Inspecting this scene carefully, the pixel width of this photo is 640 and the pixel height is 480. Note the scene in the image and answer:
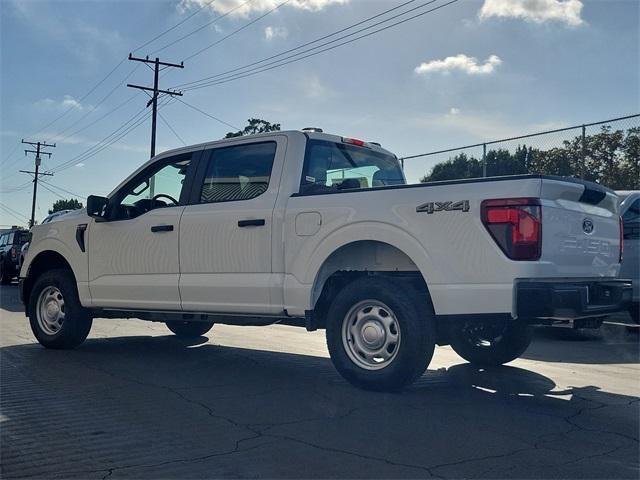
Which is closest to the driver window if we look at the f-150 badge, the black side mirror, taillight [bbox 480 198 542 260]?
the black side mirror

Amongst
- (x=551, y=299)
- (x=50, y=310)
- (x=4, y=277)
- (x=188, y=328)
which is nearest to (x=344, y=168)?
(x=551, y=299)

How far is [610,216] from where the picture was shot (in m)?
5.43

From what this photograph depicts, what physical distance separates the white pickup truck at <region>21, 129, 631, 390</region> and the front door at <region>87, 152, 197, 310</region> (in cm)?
2

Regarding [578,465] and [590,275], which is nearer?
[578,465]

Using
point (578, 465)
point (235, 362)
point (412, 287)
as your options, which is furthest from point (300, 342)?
point (578, 465)

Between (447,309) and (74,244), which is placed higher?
(74,244)

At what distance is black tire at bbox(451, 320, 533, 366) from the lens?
20.0 feet

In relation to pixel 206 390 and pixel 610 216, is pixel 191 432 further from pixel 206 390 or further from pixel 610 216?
pixel 610 216

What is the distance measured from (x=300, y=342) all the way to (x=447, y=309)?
13.4 ft

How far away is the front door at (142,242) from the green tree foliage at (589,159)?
8729mm

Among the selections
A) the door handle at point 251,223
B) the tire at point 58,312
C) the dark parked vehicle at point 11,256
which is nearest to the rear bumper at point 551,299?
the door handle at point 251,223

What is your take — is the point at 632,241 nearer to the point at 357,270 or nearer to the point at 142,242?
the point at 357,270

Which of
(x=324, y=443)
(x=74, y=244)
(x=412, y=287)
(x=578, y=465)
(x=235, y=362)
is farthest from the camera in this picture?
(x=74, y=244)

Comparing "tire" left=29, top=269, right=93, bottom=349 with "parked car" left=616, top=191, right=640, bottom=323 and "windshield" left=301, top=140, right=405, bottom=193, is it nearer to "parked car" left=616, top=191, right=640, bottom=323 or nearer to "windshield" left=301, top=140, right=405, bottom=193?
"windshield" left=301, top=140, right=405, bottom=193
